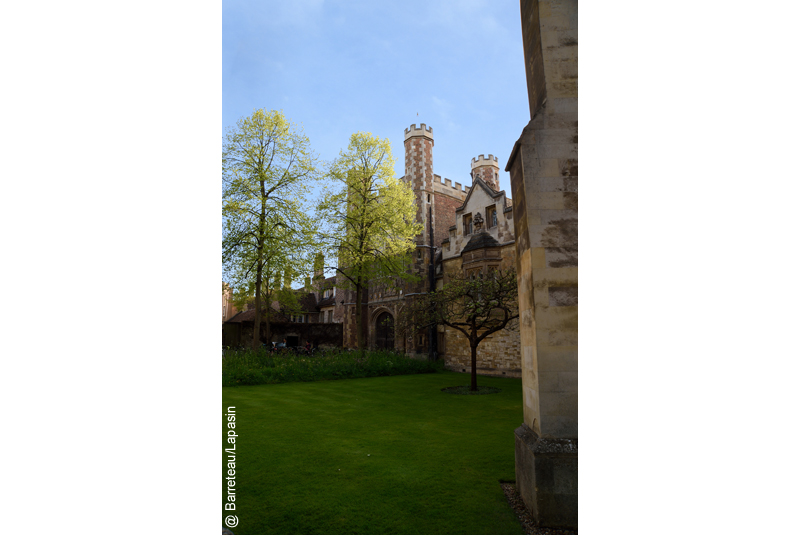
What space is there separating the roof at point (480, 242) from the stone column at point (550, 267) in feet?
49.5

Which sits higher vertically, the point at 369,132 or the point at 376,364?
the point at 369,132

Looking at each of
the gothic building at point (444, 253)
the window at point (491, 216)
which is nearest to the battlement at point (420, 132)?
the gothic building at point (444, 253)

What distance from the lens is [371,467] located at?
489 cm

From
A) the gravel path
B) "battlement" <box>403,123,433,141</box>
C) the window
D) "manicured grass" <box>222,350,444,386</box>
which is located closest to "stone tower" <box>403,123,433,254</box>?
"battlement" <box>403,123,433,141</box>

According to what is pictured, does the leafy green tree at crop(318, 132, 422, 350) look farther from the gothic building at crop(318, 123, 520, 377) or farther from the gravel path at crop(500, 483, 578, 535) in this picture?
the gravel path at crop(500, 483, 578, 535)

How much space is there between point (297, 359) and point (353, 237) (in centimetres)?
587

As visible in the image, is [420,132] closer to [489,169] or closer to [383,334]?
[489,169]

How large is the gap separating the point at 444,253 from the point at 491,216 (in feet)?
11.8
